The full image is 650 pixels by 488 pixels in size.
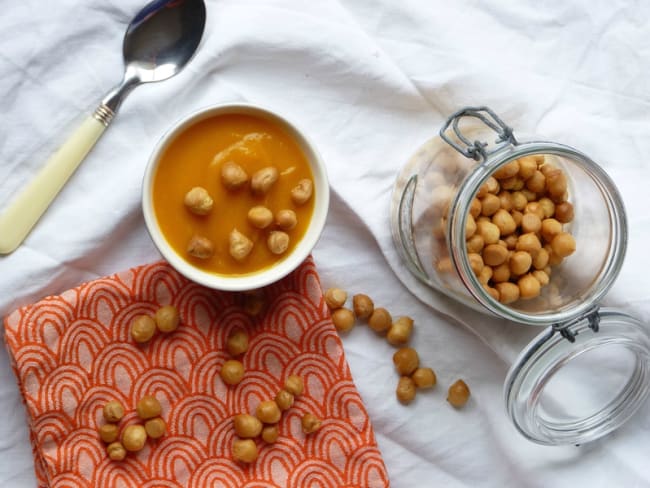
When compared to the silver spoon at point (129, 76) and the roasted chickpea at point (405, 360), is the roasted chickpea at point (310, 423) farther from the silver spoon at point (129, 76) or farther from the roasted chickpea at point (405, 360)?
the silver spoon at point (129, 76)

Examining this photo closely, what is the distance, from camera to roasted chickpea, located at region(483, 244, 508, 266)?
0.98 meters

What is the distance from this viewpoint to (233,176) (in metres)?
0.94

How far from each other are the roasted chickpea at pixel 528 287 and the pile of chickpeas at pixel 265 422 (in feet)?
1.03

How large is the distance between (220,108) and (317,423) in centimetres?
43

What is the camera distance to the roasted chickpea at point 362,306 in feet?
3.63

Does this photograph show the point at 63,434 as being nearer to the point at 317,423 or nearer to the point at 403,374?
the point at 317,423

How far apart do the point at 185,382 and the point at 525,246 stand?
47 centimetres

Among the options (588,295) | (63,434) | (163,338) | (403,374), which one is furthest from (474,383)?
(63,434)

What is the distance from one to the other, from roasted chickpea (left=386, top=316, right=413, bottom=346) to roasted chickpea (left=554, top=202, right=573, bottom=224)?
25 centimetres

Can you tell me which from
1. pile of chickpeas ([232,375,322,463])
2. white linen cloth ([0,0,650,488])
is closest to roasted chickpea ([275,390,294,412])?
pile of chickpeas ([232,375,322,463])

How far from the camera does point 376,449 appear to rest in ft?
3.60

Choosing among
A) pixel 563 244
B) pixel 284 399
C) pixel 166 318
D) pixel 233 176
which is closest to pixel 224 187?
pixel 233 176

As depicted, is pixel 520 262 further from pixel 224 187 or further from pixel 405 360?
pixel 224 187

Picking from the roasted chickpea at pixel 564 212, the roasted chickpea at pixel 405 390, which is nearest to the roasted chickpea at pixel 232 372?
the roasted chickpea at pixel 405 390
